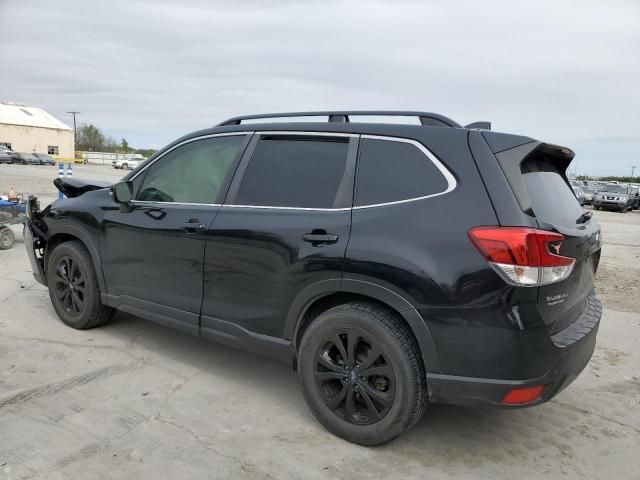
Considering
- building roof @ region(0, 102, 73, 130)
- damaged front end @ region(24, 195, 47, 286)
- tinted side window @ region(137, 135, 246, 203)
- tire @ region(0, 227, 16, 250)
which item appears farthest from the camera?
building roof @ region(0, 102, 73, 130)

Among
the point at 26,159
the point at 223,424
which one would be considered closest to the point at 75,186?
the point at 223,424

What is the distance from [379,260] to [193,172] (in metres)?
1.77

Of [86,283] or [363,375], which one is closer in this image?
[363,375]

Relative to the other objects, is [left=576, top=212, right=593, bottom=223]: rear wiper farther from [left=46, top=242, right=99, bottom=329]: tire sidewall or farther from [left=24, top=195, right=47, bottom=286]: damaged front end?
[left=24, top=195, right=47, bottom=286]: damaged front end

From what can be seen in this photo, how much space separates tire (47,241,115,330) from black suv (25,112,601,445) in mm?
736

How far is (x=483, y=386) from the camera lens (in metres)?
2.62

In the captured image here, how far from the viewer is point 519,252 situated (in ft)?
8.20

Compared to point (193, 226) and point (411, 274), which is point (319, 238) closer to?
point (411, 274)

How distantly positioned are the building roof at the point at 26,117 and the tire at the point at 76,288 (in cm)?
7063

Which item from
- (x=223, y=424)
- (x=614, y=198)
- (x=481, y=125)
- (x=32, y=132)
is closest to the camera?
(x=481, y=125)

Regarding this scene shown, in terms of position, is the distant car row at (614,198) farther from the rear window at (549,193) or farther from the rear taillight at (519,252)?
the rear taillight at (519,252)

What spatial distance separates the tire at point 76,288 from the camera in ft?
14.6

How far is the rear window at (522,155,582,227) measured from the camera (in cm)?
279

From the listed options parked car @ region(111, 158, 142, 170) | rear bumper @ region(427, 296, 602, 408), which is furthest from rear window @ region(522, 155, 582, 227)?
parked car @ region(111, 158, 142, 170)
